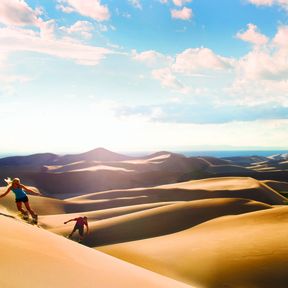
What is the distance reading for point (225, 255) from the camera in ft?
41.2

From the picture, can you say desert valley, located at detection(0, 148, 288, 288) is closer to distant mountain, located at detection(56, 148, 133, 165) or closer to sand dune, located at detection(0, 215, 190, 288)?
sand dune, located at detection(0, 215, 190, 288)

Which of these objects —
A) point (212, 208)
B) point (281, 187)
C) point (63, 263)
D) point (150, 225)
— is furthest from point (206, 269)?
point (281, 187)

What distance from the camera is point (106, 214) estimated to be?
99.7ft

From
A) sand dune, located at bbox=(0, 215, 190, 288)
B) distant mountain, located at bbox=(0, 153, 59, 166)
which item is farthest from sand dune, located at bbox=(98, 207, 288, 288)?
distant mountain, located at bbox=(0, 153, 59, 166)

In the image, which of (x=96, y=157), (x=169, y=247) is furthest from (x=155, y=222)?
(x=96, y=157)

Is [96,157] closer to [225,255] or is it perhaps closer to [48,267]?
[225,255]

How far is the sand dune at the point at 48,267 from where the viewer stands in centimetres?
538

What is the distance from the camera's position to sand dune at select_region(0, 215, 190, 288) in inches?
212

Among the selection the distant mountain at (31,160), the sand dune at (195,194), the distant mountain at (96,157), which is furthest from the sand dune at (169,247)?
the distant mountain at (31,160)

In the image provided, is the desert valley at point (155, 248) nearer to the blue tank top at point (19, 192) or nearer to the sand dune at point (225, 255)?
the sand dune at point (225, 255)

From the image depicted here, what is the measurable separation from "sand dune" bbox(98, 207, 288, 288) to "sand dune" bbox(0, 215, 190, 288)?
115 inches

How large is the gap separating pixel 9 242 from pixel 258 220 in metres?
13.5

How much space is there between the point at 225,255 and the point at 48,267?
781 cm

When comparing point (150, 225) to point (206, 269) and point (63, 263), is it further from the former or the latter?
point (63, 263)
